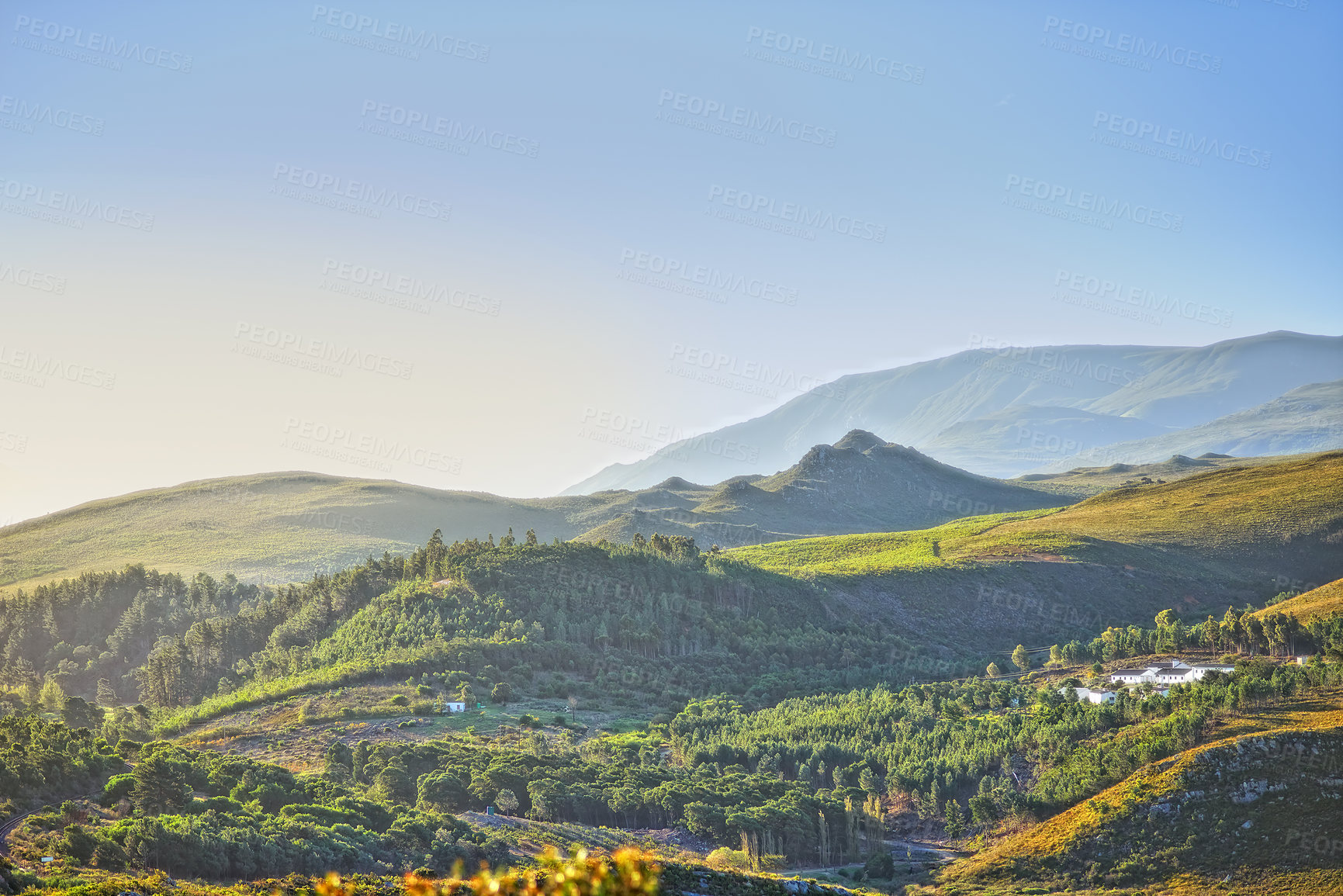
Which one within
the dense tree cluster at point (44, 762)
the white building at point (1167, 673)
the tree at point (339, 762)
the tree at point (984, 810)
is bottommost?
the tree at point (984, 810)

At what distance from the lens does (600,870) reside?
26.9 ft

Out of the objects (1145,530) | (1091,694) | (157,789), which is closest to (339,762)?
(157,789)

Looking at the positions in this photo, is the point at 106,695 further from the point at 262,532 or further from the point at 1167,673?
the point at 262,532

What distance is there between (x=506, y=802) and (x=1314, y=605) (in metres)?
64.2

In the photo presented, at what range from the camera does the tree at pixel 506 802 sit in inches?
1580

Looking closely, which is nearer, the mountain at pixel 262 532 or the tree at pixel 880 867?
the tree at pixel 880 867

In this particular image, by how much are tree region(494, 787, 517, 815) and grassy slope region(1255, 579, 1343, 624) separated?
57.0 meters

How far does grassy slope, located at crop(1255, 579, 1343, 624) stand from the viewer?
6531 centimetres

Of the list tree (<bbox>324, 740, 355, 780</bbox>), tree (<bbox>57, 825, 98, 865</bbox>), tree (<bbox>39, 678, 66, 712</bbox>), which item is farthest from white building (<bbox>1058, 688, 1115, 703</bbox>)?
tree (<bbox>39, 678, 66, 712</bbox>)

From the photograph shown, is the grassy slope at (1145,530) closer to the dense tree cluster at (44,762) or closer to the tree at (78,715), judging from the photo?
the tree at (78,715)

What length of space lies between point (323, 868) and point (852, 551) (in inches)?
4404

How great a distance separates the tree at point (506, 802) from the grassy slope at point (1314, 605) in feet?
187

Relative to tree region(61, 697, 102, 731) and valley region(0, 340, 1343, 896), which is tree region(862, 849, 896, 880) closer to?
valley region(0, 340, 1343, 896)

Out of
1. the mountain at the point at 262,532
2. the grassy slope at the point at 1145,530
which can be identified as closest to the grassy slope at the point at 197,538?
the mountain at the point at 262,532
